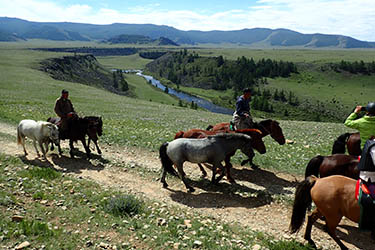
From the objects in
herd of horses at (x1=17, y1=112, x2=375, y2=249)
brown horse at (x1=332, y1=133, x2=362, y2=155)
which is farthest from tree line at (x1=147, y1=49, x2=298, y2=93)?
brown horse at (x1=332, y1=133, x2=362, y2=155)

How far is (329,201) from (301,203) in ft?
2.94

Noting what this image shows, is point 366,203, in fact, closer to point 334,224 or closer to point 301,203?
point 334,224

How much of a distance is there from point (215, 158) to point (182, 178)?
5.61ft

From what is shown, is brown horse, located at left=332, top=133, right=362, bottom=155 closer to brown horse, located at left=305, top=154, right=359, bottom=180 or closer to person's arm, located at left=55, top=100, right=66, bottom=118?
brown horse, located at left=305, top=154, right=359, bottom=180

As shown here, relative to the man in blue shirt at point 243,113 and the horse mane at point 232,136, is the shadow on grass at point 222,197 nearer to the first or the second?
the horse mane at point 232,136

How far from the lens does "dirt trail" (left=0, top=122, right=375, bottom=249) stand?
9266 mm

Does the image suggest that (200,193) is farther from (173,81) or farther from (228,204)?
(173,81)

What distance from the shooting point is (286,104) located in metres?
123

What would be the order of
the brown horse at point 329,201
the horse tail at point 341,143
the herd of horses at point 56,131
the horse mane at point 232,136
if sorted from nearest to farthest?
1. the brown horse at point 329,201
2. the horse mane at point 232,136
3. the horse tail at point 341,143
4. the herd of horses at point 56,131

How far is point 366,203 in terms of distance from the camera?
7.40 metres

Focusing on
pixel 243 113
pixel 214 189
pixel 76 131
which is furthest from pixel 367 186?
pixel 76 131

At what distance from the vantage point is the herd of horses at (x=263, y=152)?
7.97 m

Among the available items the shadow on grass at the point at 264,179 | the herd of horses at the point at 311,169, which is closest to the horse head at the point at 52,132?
the herd of horses at the point at 311,169

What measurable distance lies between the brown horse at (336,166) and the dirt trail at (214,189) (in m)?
1.69
